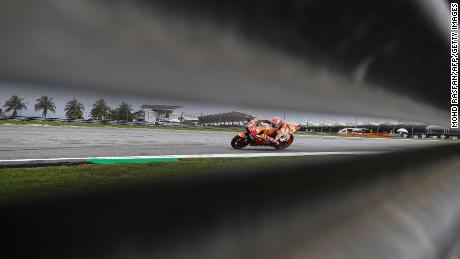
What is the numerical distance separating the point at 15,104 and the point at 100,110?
117 mm

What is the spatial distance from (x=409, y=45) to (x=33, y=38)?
0.99 meters

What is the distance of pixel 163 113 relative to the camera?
2.15 ft

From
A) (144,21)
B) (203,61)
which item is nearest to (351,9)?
(203,61)

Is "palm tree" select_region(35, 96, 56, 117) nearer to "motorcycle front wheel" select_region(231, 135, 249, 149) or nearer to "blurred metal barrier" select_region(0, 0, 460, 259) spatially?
"blurred metal barrier" select_region(0, 0, 460, 259)

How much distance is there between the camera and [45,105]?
0.50 m

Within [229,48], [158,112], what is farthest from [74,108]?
[229,48]

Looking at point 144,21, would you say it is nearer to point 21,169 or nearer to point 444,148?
point 444,148

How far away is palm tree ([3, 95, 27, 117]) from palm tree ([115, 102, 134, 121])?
0.13 metres

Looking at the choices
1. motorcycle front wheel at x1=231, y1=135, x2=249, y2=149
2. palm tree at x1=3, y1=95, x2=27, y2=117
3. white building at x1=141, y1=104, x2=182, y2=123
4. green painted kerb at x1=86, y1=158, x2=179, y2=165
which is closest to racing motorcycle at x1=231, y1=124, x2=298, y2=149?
motorcycle front wheel at x1=231, y1=135, x2=249, y2=149

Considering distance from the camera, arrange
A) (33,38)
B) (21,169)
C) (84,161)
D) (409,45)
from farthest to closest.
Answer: (84,161) → (21,169) → (409,45) → (33,38)

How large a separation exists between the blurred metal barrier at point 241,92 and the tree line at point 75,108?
41 millimetres

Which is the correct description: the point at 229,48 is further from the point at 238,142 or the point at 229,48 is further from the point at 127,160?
the point at 238,142

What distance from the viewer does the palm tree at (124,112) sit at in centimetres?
56

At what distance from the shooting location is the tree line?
46 cm
